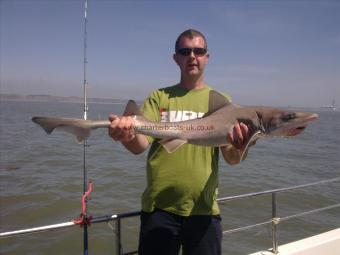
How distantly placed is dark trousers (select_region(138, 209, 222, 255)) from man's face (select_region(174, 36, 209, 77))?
1.40 meters

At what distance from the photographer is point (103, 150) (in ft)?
81.1

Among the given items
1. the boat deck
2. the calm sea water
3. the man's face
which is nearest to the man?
the man's face

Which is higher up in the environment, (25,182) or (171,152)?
(171,152)

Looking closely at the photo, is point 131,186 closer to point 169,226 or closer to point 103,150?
point 103,150

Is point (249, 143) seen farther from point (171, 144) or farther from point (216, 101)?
point (171, 144)

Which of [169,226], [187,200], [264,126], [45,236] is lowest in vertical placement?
[45,236]

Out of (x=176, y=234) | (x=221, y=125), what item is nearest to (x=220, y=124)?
(x=221, y=125)

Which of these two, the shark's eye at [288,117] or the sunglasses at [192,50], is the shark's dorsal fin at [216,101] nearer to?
the sunglasses at [192,50]

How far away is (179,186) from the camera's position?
3.39 metres

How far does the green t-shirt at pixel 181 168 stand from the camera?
11.2 ft

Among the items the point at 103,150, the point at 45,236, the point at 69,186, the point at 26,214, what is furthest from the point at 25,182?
the point at 103,150

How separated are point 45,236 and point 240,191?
7.95m

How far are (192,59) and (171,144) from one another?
90 cm

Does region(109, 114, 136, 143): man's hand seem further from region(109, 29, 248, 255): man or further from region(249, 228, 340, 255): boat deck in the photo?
region(249, 228, 340, 255): boat deck
